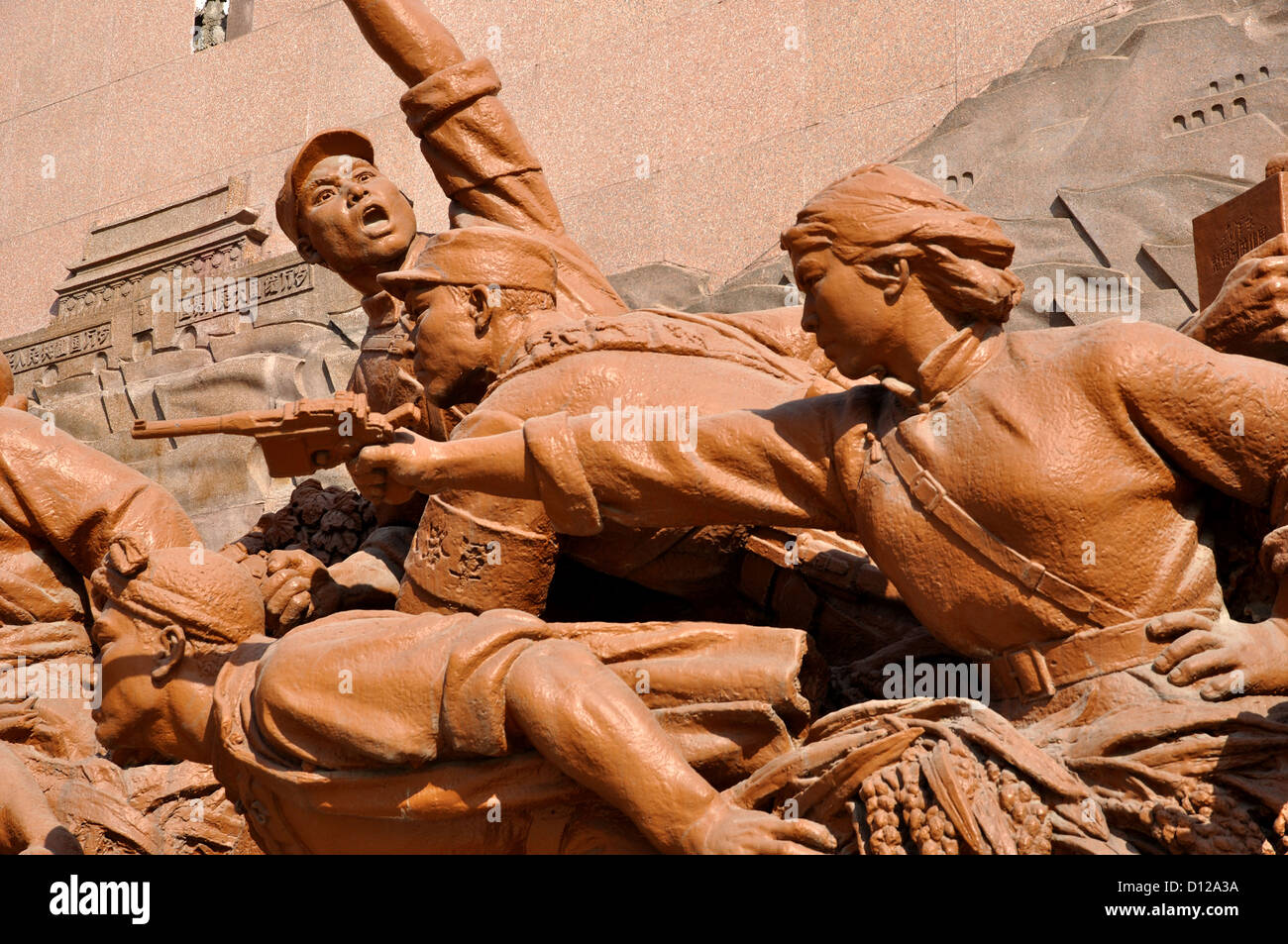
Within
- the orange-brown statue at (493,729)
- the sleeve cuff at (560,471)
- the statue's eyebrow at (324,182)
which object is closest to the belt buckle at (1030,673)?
the orange-brown statue at (493,729)

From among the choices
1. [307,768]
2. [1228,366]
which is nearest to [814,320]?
[1228,366]

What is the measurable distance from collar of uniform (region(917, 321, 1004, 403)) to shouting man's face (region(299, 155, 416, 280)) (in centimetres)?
254

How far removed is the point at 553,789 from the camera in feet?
12.0

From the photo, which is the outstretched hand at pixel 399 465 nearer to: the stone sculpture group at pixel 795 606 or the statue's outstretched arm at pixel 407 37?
the stone sculpture group at pixel 795 606

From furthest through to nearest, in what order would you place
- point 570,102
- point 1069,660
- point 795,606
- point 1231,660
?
point 570,102 → point 795,606 → point 1069,660 → point 1231,660

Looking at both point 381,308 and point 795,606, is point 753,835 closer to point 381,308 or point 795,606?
point 795,606

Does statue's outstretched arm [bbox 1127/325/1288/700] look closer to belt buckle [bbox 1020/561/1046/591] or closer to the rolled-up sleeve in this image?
belt buckle [bbox 1020/561/1046/591]

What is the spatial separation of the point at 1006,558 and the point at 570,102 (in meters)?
5.23

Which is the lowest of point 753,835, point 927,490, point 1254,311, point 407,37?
point 753,835

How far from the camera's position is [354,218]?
5668 mm

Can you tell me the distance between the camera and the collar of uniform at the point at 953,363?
3.69 metres

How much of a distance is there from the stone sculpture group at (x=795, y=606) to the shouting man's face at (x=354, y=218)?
930mm

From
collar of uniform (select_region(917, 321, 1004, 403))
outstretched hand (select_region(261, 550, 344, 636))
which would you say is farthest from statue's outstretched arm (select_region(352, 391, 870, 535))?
outstretched hand (select_region(261, 550, 344, 636))

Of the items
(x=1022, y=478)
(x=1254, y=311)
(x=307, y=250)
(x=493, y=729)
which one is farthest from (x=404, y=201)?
(x=1254, y=311)
